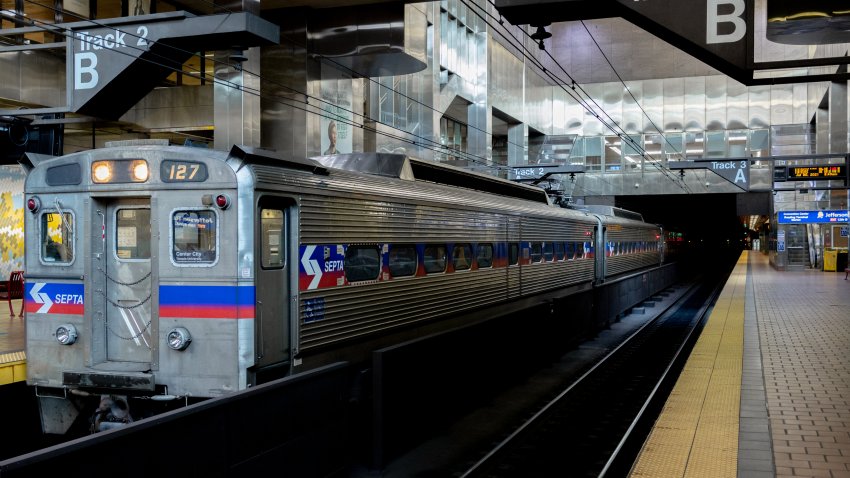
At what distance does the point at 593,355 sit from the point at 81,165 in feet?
39.8

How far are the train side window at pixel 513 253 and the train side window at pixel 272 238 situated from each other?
308 inches

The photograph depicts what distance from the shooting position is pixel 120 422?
7840mm

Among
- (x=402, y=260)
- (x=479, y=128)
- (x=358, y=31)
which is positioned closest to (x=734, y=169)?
(x=479, y=128)

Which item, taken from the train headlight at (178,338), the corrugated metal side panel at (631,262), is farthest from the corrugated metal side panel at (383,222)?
the corrugated metal side panel at (631,262)

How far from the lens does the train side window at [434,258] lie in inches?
444

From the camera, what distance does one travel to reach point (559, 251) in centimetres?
1919

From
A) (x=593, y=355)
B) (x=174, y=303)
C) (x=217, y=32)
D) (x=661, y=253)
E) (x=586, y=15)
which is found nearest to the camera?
(x=586, y=15)

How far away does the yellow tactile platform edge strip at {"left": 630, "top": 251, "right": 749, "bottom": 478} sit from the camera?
278 inches

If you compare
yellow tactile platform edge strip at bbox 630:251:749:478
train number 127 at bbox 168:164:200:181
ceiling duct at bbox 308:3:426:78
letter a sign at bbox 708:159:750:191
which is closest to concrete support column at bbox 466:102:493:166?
letter a sign at bbox 708:159:750:191

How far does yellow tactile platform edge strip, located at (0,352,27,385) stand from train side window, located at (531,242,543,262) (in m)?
10.3

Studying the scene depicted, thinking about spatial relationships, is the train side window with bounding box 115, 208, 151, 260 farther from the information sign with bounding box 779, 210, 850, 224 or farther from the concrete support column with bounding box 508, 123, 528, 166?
the concrete support column with bounding box 508, 123, 528, 166

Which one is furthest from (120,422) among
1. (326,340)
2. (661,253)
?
(661,253)

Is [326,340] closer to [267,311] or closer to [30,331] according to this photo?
[267,311]

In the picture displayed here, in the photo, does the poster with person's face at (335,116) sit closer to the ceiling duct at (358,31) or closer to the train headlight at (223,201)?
the ceiling duct at (358,31)
